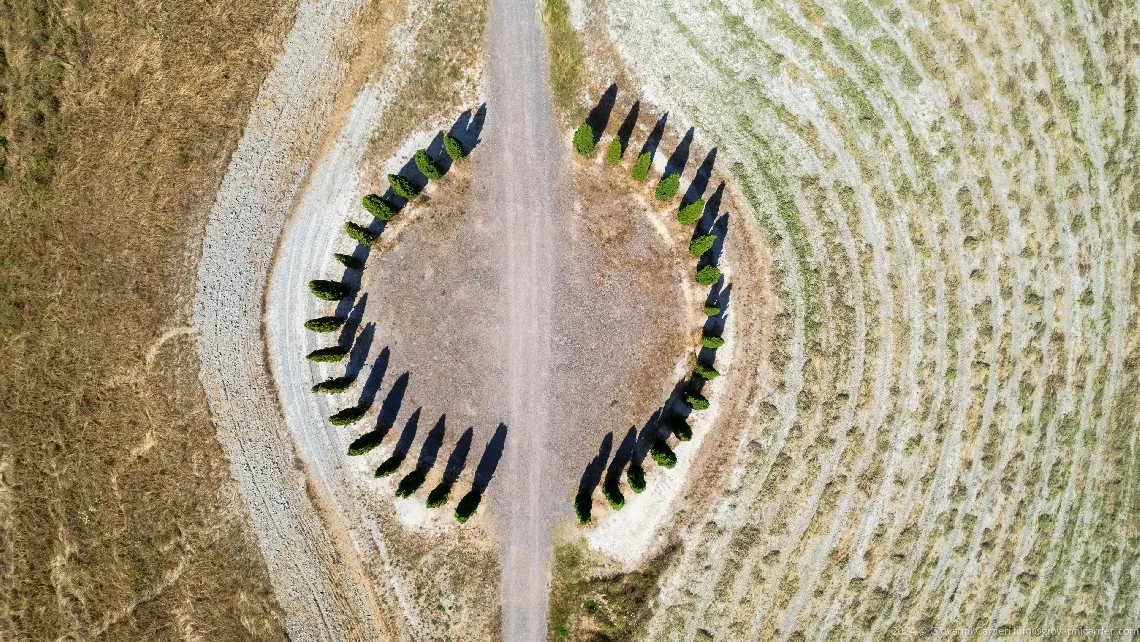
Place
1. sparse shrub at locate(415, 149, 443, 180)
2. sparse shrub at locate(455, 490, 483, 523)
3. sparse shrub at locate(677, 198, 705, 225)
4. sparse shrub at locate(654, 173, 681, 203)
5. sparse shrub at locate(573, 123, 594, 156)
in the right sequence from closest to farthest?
sparse shrub at locate(573, 123, 594, 156) → sparse shrub at locate(677, 198, 705, 225) → sparse shrub at locate(654, 173, 681, 203) → sparse shrub at locate(415, 149, 443, 180) → sparse shrub at locate(455, 490, 483, 523)

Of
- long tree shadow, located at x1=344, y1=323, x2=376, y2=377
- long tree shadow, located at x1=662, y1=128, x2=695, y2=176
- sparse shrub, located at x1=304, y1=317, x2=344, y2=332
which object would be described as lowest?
long tree shadow, located at x1=344, y1=323, x2=376, y2=377

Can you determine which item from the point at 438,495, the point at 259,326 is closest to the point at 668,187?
the point at 438,495

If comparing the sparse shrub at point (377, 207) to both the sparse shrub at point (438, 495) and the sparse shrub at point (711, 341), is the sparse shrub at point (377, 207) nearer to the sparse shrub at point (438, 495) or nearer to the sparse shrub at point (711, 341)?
the sparse shrub at point (438, 495)

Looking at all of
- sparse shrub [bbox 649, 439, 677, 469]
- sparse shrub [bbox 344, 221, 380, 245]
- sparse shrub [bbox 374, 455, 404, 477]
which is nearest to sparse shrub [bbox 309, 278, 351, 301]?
sparse shrub [bbox 344, 221, 380, 245]

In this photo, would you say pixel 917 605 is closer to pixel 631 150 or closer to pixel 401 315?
pixel 631 150

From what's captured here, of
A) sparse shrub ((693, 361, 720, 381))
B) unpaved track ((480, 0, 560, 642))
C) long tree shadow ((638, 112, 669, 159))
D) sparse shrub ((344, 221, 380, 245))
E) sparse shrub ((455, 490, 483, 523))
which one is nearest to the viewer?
sparse shrub ((344, 221, 380, 245))

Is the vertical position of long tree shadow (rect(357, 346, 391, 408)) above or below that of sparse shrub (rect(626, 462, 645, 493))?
above

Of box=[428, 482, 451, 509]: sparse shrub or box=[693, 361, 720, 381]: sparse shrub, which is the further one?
box=[428, 482, 451, 509]: sparse shrub

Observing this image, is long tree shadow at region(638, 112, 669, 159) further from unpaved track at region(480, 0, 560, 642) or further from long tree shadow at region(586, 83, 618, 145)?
unpaved track at region(480, 0, 560, 642)
